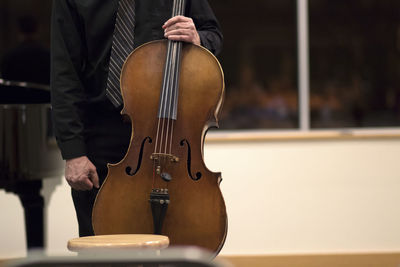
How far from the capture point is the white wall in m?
3.91

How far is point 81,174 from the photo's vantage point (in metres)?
1.87

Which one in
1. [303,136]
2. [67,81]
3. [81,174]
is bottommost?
[81,174]

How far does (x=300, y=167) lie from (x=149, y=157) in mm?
2280

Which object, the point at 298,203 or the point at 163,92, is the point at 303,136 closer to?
the point at 298,203

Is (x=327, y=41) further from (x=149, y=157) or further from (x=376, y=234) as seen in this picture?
(x=149, y=157)

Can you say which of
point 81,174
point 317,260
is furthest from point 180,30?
point 317,260

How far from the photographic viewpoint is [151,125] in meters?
1.83

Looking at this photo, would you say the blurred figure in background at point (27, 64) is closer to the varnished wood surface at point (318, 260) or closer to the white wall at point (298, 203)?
the white wall at point (298, 203)

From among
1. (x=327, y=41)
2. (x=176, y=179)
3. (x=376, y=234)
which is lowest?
(x=376, y=234)

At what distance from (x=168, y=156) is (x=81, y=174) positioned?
28 cm

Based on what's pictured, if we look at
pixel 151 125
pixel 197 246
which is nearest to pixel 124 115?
pixel 151 125

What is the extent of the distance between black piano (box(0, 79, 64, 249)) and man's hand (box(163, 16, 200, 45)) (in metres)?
1.30

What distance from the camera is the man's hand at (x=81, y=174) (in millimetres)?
1862

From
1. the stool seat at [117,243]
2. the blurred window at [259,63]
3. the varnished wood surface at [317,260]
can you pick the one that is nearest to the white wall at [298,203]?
the varnished wood surface at [317,260]
